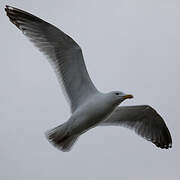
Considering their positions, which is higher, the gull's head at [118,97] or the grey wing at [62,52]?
the grey wing at [62,52]

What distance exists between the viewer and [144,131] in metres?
8.75

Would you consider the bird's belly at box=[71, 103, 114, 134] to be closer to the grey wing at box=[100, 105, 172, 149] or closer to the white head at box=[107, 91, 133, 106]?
the white head at box=[107, 91, 133, 106]

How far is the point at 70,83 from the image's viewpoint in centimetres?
801

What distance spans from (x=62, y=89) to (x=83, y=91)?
10.8 inches

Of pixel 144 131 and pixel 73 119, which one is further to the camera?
pixel 144 131

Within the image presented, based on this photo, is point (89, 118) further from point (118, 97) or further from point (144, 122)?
point (144, 122)

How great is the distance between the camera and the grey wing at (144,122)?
335 inches

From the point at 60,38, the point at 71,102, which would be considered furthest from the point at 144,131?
the point at 60,38

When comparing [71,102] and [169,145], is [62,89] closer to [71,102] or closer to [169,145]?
[71,102]

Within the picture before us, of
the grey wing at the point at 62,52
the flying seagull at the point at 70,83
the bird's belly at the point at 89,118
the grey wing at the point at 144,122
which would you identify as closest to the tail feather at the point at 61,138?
the flying seagull at the point at 70,83

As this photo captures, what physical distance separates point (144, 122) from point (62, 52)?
1542mm

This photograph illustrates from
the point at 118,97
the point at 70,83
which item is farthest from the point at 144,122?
the point at 70,83

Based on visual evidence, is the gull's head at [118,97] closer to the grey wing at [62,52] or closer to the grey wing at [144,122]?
the grey wing at [62,52]

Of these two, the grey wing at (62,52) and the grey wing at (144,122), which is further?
the grey wing at (144,122)
